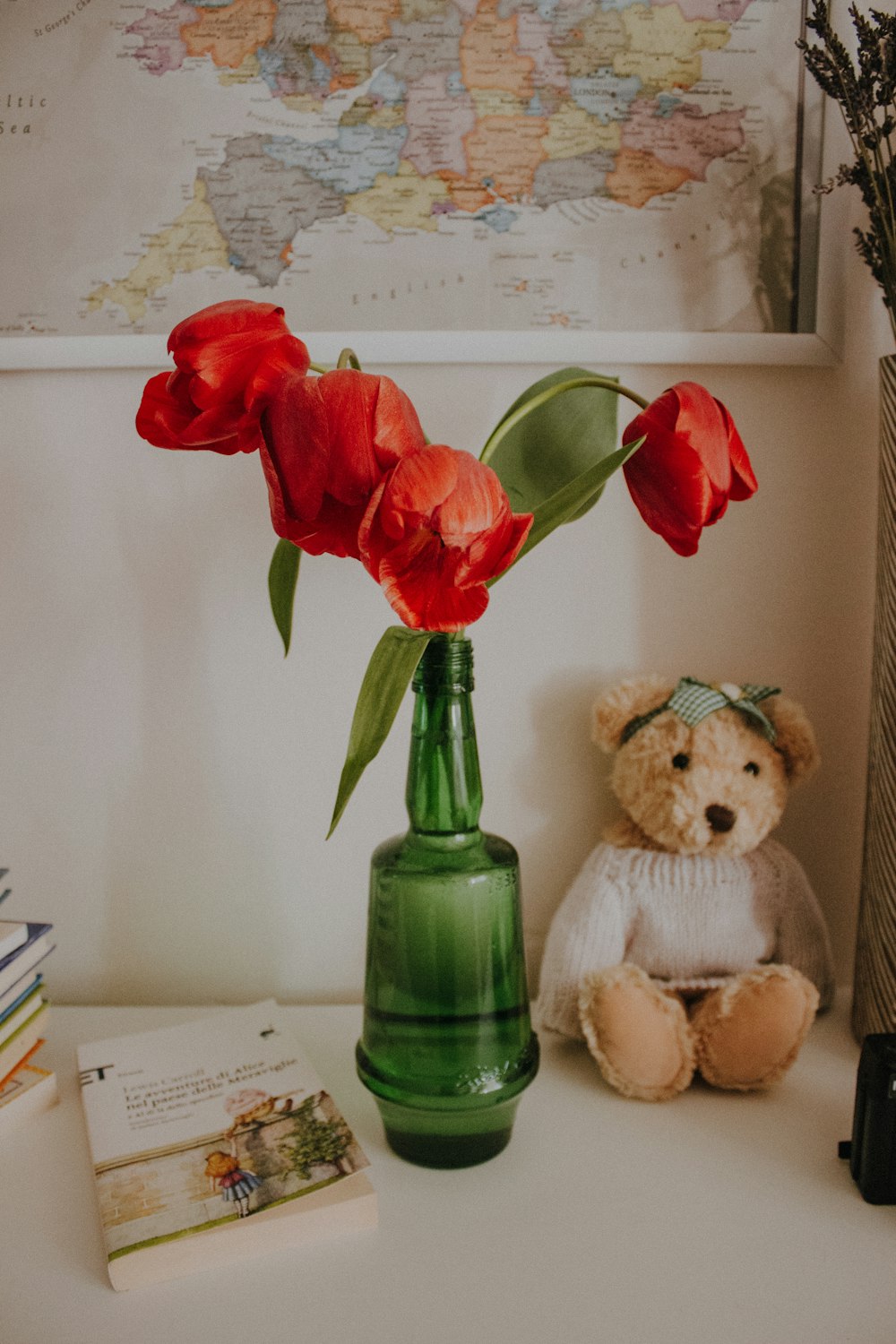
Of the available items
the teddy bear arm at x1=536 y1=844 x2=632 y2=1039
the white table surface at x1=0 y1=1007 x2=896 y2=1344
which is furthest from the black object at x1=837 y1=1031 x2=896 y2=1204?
the teddy bear arm at x1=536 y1=844 x2=632 y2=1039

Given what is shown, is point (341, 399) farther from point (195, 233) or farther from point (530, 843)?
point (530, 843)

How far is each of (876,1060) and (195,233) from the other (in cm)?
86

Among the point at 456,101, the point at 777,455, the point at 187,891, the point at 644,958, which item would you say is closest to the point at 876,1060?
the point at 644,958

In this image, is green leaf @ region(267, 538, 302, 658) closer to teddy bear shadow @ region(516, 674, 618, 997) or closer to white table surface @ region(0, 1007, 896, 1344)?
teddy bear shadow @ region(516, 674, 618, 997)

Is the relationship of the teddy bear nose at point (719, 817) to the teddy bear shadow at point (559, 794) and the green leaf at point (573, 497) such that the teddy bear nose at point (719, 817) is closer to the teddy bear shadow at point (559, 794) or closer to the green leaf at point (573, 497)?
the teddy bear shadow at point (559, 794)

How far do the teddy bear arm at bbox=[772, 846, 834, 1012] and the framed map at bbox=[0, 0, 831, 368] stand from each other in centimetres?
48

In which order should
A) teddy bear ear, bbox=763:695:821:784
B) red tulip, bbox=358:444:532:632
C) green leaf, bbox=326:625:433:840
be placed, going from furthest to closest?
→ teddy bear ear, bbox=763:695:821:784 → green leaf, bbox=326:625:433:840 → red tulip, bbox=358:444:532:632

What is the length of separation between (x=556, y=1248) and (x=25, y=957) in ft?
1.56

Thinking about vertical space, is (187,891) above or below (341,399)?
below

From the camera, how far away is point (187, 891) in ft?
3.13

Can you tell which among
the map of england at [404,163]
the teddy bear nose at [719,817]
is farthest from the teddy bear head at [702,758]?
the map of england at [404,163]

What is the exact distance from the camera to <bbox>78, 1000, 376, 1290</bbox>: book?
597 mm

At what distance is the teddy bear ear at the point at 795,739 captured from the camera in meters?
0.84

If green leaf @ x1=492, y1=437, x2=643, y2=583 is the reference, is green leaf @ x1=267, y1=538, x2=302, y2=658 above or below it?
below
